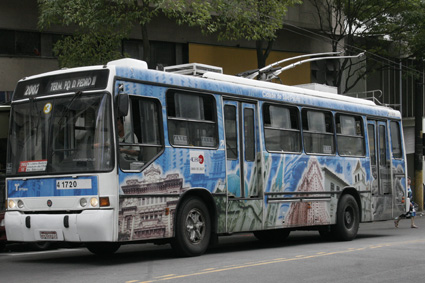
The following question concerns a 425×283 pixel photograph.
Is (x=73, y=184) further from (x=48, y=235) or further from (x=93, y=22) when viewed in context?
(x=93, y=22)

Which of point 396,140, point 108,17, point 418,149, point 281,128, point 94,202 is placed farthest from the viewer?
point 418,149

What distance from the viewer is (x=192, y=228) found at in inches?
473

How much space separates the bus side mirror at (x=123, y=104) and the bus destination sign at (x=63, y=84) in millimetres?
396

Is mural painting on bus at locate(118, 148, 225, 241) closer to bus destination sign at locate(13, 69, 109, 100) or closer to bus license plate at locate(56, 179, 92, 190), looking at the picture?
bus license plate at locate(56, 179, 92, 190)

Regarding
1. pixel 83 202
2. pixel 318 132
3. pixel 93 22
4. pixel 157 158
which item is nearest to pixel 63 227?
pixel 83 202

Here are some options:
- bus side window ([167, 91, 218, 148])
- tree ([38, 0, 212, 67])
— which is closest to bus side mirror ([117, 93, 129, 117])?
bus side window ([167, 91, 218, 148])

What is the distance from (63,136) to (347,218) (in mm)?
8235

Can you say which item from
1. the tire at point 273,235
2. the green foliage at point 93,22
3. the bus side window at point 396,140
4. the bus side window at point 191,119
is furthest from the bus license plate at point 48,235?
the bus side window at point 396,140

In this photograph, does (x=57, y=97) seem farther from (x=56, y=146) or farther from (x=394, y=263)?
(x=394, y=263)

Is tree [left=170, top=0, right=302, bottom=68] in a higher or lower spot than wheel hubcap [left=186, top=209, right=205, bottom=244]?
higher

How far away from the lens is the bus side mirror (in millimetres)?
10586

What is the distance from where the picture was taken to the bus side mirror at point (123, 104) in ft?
34.7

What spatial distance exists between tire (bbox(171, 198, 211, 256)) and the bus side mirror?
210cm

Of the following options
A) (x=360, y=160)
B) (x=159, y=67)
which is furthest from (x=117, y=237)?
(x=360, y=160)
